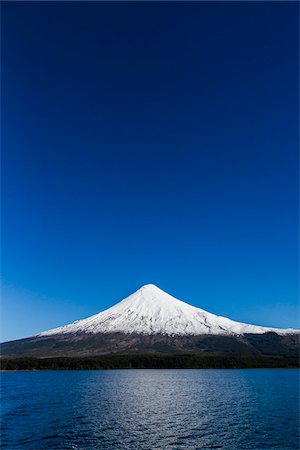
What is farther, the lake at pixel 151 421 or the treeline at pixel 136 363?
the treeline at pixel 136 363

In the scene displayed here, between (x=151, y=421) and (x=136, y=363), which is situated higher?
(x=136, y=363)

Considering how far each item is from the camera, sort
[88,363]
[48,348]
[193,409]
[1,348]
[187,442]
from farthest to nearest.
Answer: [1,348] → [48,348] → [88,363] → [193,409] → [187,442]

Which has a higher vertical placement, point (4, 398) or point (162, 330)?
point (162, 330)

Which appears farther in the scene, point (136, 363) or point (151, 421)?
point (136, 363)

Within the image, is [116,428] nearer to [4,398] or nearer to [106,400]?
[106,400]

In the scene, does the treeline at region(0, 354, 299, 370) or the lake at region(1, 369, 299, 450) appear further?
the treeline at region(0, 354, 299, 370)

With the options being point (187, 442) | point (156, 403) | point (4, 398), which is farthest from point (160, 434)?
point (4, 398)

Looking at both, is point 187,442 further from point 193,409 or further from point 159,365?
point 159,365

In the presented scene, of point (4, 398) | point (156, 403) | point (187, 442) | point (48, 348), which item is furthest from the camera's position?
point (48, 348)

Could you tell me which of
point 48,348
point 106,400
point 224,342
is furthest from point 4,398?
point 224,342

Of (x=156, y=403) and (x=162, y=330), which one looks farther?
(x=162, y=330)
